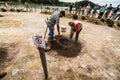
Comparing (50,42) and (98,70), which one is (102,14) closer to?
(50,42)

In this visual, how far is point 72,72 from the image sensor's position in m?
5.08

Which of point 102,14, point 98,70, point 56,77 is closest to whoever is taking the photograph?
point 56,77

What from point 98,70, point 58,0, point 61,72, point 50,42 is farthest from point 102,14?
point 58,0

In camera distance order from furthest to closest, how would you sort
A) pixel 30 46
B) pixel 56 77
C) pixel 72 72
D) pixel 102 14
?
pixel 102 14 < pixel 30 46 < pixel 72 72 < pixel 56 77

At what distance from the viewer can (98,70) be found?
543 cm

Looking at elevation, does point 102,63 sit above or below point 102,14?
below

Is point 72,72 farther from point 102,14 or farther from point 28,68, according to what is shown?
point 102,14

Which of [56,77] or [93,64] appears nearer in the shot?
[56,77]

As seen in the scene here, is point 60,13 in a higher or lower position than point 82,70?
higher

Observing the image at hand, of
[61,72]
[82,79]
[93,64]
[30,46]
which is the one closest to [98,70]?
[93,64]

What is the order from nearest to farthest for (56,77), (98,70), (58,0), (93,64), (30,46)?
(56,77), (98,70), (93,64), (30,46), (58,0)

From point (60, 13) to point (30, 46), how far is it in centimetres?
234

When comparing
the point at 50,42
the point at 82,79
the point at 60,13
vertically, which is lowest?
the point at 82,79

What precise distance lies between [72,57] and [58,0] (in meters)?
81.9
